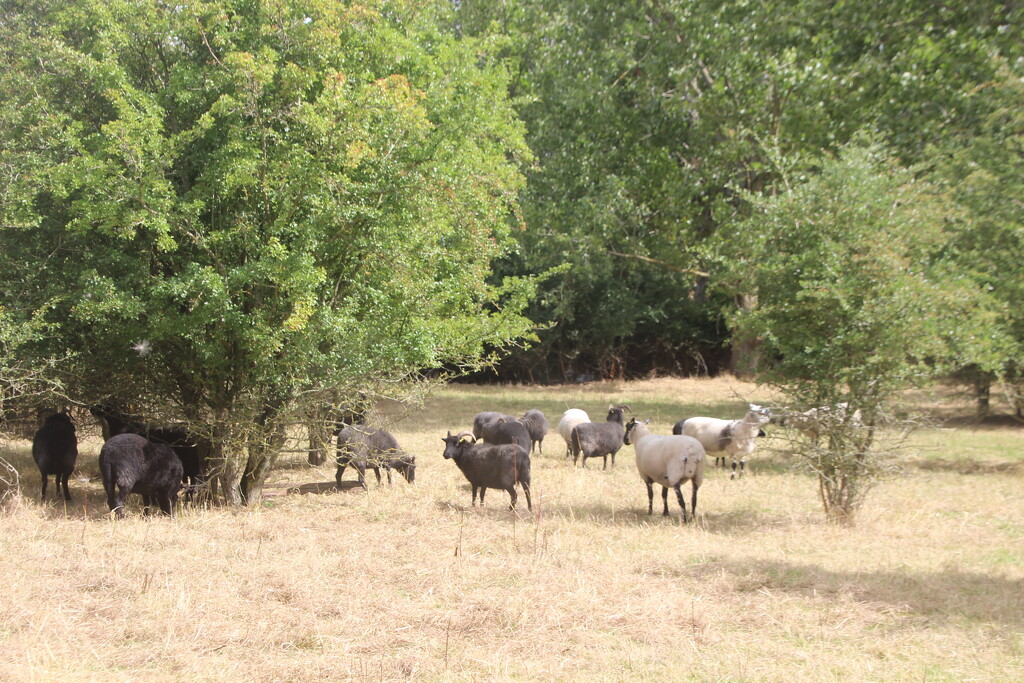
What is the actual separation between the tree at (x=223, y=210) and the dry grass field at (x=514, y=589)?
172 centimetres

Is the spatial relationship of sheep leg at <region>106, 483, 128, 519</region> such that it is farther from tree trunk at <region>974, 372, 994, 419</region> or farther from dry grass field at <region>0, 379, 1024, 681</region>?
tree trunk at <region>974, 372, 994, 419</region>

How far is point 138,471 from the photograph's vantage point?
31.2 ft

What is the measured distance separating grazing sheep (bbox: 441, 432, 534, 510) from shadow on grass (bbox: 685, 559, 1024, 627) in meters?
2.80

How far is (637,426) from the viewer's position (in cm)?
1384

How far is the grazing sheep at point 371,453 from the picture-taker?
11102 mm

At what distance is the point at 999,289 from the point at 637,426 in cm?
583

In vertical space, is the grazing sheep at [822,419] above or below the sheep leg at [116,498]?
above

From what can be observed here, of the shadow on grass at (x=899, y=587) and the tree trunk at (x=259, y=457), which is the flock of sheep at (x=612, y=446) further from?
the shadow on grass at (x=899, y=587)

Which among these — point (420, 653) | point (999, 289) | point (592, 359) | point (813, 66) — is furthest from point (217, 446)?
point (592, 359)

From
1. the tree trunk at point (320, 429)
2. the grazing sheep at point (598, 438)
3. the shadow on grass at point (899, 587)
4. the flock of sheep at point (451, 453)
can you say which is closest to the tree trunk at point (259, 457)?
the tree trunk at point (320, 429)

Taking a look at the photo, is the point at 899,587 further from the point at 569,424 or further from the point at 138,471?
the point at 569,424

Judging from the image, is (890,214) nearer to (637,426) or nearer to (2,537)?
(637,426)

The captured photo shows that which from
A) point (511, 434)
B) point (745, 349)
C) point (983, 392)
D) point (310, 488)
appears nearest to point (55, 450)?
point (310, 488)

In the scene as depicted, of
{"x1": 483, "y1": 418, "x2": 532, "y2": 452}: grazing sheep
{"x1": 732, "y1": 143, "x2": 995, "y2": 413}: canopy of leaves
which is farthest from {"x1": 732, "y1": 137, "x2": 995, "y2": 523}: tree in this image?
{"x1": 483, "y1": 418, "x2": 532, "y2": 452}: grazing sheep
